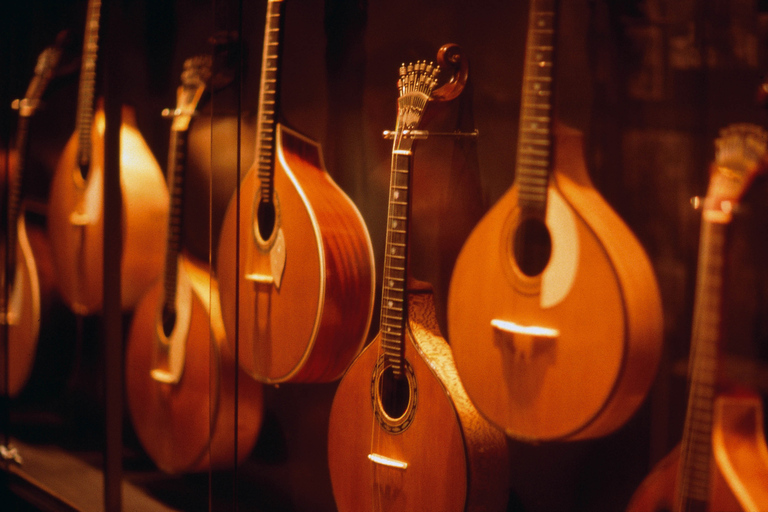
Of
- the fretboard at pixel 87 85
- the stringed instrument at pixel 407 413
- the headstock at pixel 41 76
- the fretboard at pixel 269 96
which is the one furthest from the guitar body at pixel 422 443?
the headstock at pixel 41 76

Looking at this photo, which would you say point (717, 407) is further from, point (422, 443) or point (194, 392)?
point (194, 392)

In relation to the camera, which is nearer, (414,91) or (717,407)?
Answer: (717,407)

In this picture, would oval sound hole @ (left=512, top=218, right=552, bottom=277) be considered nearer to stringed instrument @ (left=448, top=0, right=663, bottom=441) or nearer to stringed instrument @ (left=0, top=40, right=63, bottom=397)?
stringed instrument @ (left=448, top=0, right=663, bottom=441)

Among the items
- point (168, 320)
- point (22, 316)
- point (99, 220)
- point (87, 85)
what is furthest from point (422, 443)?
point (22, 316)

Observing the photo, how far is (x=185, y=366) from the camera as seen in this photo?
1.68 metres

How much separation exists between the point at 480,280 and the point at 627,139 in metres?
0.31

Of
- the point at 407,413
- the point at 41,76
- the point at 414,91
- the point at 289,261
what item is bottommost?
the point at 407,413

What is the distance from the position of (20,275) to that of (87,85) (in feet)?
2.29

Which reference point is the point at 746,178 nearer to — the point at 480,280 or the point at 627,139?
the point at 627,139

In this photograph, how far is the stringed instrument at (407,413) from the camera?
3.72 ft

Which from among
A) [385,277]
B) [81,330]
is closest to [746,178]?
[385,277]

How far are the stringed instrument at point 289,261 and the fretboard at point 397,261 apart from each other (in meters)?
0.09

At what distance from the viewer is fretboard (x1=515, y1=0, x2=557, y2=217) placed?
1050mm

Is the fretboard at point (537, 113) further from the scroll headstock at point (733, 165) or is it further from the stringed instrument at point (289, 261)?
the stringed instrument at point (289, 261)
